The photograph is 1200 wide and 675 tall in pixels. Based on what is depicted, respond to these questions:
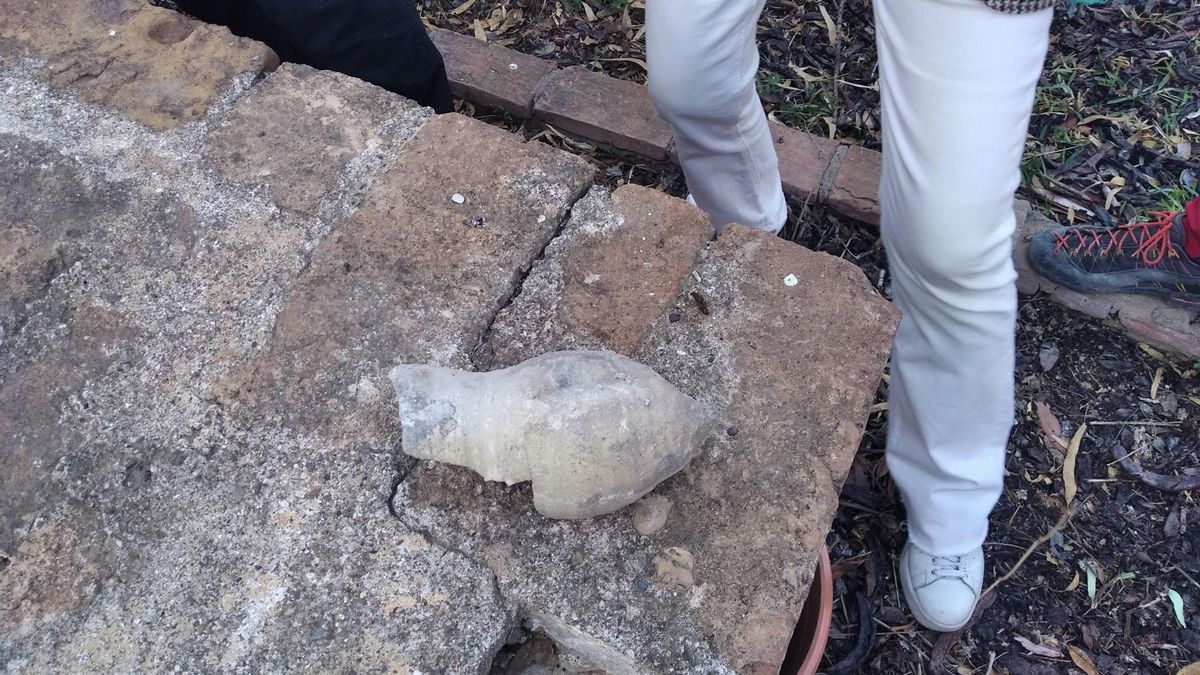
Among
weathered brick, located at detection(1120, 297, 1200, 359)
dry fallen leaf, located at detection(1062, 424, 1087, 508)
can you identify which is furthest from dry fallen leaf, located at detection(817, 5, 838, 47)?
dry fallen leaf, located at detection(1062, 424, 1087, 508)

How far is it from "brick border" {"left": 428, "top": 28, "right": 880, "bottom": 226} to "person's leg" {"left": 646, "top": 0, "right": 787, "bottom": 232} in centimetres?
30

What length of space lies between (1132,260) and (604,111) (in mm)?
1732

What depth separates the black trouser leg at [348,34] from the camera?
253cm

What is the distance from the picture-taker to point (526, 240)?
188 centimetres

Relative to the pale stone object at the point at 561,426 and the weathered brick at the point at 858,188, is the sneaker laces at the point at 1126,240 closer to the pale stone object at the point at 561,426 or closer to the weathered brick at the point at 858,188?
the weathered brick at the point at 858,188

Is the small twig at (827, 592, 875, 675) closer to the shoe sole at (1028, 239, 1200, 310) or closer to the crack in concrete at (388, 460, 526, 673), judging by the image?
the crack in concrete at (388, 460, 526, 673)

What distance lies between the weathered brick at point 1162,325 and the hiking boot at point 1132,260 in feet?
0.11

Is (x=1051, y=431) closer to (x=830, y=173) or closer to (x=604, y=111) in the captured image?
(x=830, y=173)

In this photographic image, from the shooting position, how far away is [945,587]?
2.26 metres

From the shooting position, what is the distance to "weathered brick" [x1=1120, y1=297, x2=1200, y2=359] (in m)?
2.73

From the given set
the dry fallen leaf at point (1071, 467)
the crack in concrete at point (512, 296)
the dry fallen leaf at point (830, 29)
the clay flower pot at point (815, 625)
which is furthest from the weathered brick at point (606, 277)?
the dry fallen leaf at point (830, 29)

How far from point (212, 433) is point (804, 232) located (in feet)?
6.38

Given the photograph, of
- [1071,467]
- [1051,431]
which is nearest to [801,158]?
[1051,431]

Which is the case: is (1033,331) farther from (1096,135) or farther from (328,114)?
(328,114)
